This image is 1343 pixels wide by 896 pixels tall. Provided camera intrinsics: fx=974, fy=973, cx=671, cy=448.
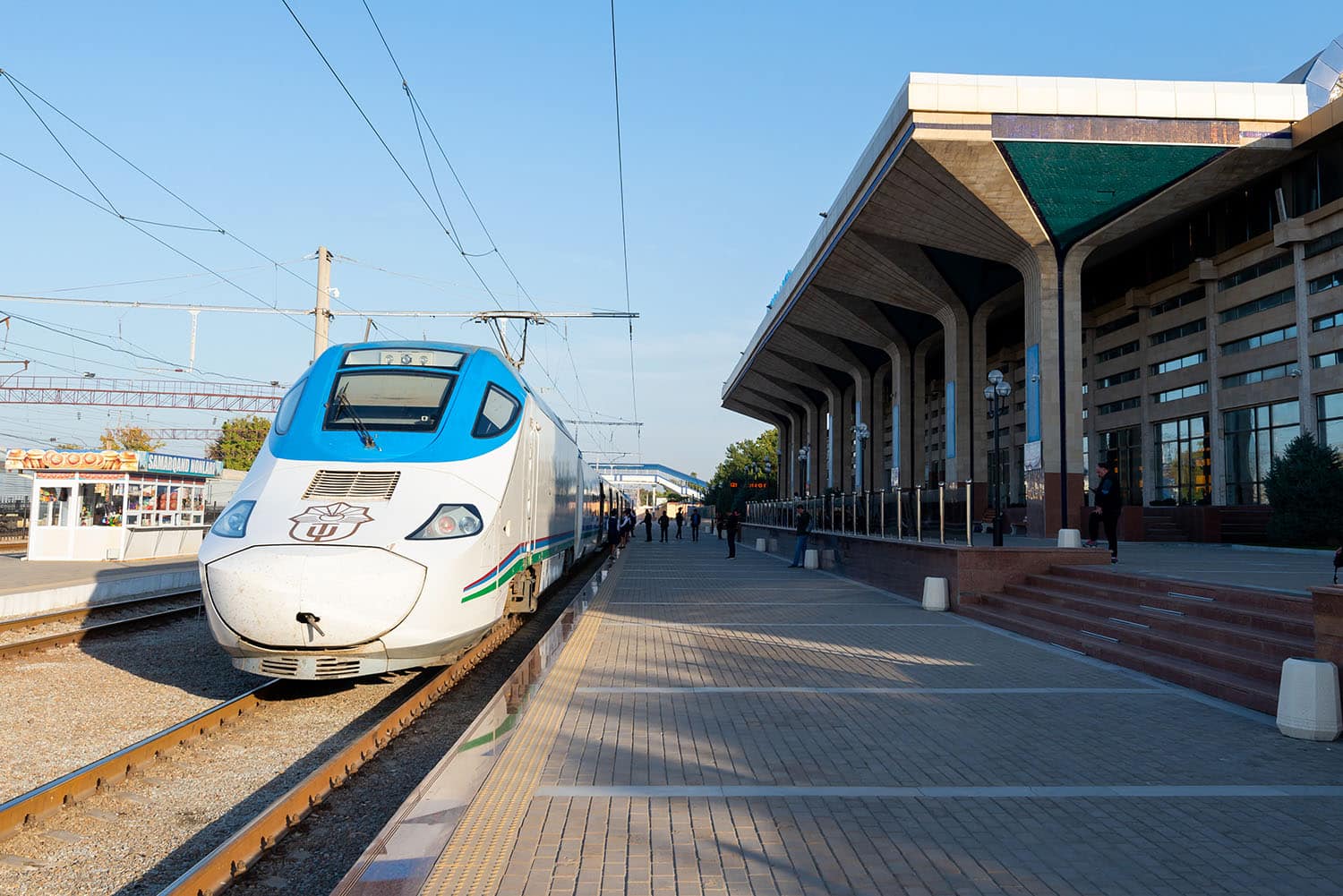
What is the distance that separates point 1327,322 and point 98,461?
106 feet

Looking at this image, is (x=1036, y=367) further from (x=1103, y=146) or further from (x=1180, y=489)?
(x=1180, y=489)

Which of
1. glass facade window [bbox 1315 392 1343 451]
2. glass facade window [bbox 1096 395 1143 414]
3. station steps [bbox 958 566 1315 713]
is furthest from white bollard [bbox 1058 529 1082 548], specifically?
glass facade window [bbox 1096 395 1143 414]

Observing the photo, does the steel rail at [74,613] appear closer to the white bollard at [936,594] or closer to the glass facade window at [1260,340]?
the white bollard at [936,594]

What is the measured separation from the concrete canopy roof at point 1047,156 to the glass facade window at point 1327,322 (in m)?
4.41

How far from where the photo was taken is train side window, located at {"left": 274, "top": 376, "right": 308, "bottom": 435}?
8883mm

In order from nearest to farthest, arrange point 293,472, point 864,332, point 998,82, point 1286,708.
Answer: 1. point 1286,708
2. point 293,472
3. point 998,82
4. point 864,332

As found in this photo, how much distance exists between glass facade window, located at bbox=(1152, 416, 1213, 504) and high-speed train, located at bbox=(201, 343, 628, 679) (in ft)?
90.3

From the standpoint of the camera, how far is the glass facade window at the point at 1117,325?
3503cm

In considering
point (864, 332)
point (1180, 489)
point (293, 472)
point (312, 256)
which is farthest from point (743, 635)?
point (864, 332)

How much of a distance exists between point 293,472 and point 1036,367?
2371 centimetres

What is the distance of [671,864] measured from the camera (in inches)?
165

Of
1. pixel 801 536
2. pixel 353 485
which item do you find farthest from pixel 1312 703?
pixel 801 536

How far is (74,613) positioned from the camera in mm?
13906

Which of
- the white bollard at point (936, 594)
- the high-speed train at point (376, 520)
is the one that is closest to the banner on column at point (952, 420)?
the white bollard at point (936, 594)
